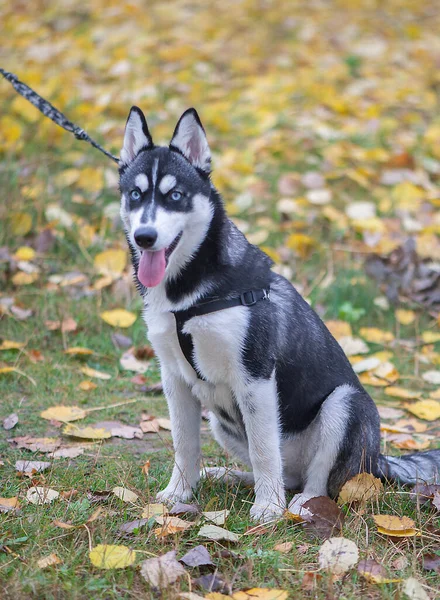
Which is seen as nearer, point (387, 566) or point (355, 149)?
point (387, 566)

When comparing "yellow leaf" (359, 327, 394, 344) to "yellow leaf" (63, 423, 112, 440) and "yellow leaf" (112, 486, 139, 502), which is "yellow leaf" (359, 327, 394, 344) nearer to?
"yellow leaf" (63, 423, 112, 440)

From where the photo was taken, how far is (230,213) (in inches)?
255

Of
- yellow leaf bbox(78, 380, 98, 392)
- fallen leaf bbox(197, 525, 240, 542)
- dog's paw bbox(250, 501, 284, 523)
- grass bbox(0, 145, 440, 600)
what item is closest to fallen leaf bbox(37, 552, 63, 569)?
grass bbox(0, 145, 440, 600)

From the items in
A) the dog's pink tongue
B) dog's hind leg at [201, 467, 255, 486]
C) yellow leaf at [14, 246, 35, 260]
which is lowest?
dog's hind leg at [201, 467, 255, 486]

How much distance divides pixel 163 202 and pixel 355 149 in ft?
15.6

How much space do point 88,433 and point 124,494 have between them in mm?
797

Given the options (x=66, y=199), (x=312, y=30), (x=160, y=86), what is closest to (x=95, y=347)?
(x=66, y=199)

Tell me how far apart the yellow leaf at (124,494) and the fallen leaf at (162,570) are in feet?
1.80

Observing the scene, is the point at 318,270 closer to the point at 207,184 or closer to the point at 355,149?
the point at 355,149

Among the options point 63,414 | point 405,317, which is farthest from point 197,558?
point 405,317

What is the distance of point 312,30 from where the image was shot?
10.8 meters

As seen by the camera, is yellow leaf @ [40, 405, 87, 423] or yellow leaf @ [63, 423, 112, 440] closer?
yellow leaf @ [63, 423, 112, 440]

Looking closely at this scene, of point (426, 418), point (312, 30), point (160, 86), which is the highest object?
point (312, 30)

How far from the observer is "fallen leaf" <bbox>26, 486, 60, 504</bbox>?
9.86ft
